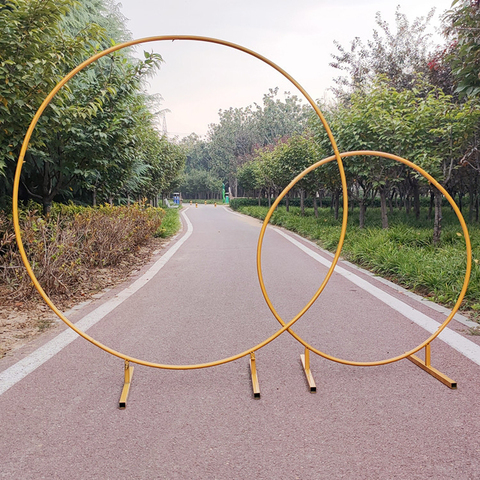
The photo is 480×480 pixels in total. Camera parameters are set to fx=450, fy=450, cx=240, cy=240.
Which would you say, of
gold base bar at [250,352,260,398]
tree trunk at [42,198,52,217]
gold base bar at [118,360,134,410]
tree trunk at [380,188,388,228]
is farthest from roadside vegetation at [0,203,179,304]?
tree trunk at [380,188,388,228]

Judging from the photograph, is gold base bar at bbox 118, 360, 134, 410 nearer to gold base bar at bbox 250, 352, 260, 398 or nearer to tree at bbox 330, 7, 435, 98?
gold base bar at bbox 250, 352, 260, 398

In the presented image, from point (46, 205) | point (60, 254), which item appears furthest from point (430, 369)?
point (46, 205)

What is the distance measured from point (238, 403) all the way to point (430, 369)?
160cm

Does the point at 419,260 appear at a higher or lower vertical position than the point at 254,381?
higher

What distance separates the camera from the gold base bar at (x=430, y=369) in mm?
3280

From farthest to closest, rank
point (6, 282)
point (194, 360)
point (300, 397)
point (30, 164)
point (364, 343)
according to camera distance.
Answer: point (30, 164), point (6, 282), point (364, 343), point (194, 360), point (300, 397)

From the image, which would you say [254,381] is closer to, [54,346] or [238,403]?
[238,403]

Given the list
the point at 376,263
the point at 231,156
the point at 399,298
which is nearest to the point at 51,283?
the point at 399,298

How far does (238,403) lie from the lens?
3074 mm

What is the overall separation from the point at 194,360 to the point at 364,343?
5.38ft

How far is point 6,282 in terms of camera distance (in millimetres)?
5945

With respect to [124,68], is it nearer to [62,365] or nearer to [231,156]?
[62,365]

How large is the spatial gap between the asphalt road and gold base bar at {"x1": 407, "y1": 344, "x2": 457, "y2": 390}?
0.16 feet

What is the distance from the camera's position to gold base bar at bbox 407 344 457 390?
3280 mm
